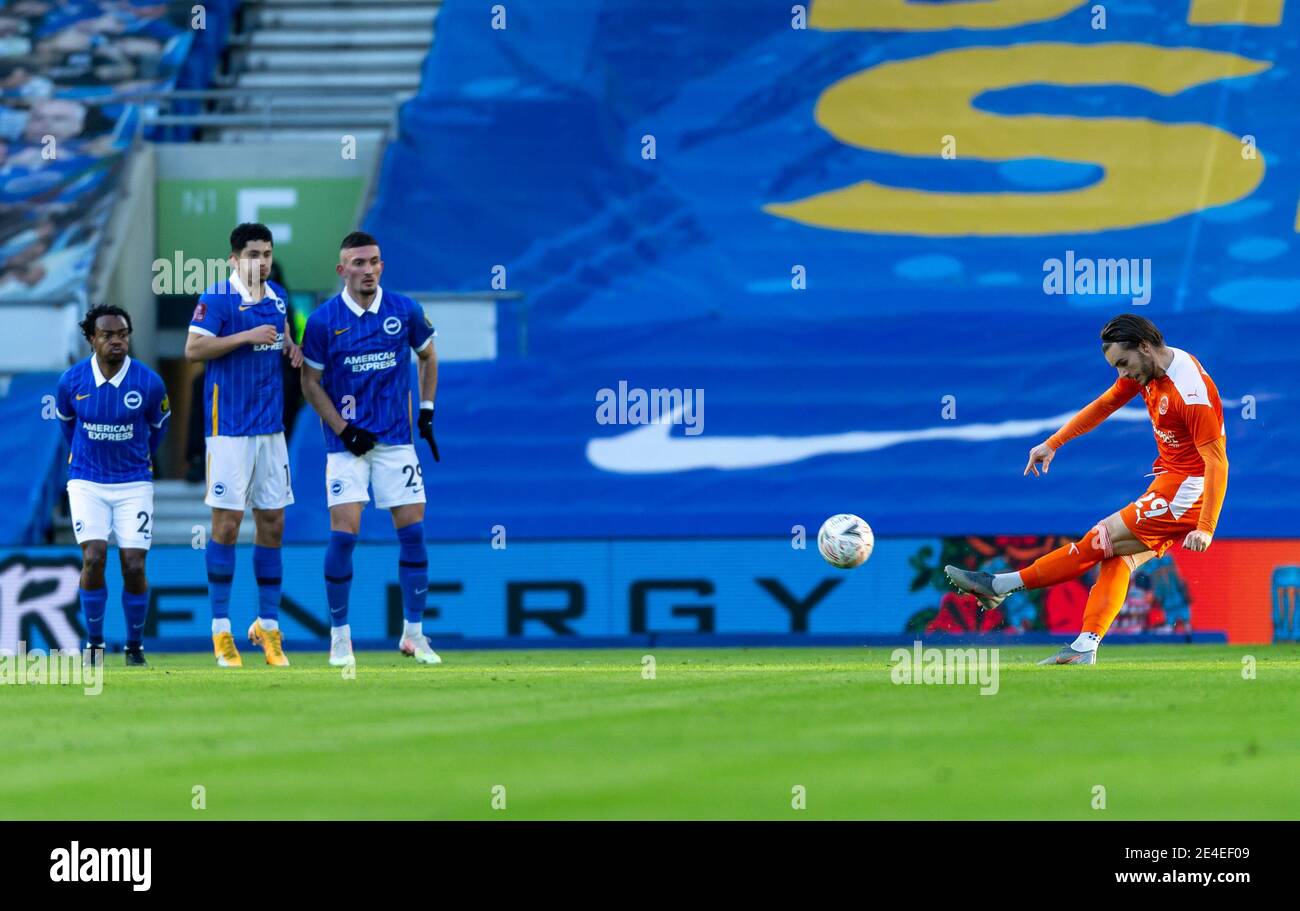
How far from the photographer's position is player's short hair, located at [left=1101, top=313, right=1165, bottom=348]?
10172 millimetres

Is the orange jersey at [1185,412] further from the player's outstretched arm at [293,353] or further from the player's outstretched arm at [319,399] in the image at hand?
the player's outstretched arm at [293,353]

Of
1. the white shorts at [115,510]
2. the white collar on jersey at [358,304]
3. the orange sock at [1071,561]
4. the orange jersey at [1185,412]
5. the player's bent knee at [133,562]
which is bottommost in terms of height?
the orange sock at [1071,561]

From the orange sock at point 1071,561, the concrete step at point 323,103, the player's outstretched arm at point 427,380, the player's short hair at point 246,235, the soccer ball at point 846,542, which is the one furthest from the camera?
the concrete step at point 323,103

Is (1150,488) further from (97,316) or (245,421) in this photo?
(97,316)

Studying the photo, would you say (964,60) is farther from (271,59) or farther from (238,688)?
(238,688)

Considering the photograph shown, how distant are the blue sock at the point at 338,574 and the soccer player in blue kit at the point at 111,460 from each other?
1.21 m

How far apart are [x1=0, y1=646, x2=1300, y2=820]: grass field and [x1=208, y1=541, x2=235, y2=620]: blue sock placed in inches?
53.6

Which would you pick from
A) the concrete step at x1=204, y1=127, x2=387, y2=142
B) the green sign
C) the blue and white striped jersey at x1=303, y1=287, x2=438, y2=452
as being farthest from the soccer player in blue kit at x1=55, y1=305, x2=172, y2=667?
the concrete step at x1=204, y1=127, x2=387, y2=142

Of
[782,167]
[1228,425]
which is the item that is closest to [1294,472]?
[1228,425]

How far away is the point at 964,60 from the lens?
23.9m

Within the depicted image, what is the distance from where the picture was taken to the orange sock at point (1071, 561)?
10.5m

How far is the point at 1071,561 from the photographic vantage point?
1061 cm

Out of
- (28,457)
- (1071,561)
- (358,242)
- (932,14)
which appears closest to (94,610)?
(358,242)

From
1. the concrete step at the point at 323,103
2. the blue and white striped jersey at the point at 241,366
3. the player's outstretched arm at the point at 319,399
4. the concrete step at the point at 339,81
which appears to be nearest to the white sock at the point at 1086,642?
the player's outstretched arm at the point at 319,399
